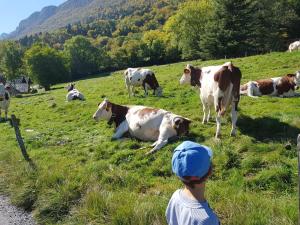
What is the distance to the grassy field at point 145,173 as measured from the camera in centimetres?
712

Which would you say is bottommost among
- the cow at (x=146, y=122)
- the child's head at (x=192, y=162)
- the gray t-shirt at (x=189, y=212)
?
the cow at (x=146, y=122)

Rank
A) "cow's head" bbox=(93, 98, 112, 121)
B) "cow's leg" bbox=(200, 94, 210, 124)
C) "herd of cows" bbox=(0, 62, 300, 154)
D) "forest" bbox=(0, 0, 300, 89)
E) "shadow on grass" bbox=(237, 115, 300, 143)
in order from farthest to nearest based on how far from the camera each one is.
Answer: "forest" bbox=(0, 0, 300, 89)
"cow's head" bbox=(93, 98, 112, 121)
"cow's leg" bbox=(200, 94, 210, 124)
"herd of cows" bbox=(0, 62, 300, 154)
"shadow on grass" bbox=(237, 115, 300, 143)

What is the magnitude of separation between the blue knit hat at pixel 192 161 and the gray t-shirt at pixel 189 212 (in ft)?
1.12

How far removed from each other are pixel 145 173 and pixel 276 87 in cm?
950

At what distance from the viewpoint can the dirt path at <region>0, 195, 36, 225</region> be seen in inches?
332

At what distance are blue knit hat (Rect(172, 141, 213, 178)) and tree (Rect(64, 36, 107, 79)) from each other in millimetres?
92450

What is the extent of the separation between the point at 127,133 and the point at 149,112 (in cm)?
121

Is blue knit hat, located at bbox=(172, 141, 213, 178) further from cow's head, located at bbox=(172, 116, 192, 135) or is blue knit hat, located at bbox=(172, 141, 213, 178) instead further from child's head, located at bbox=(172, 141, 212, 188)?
cow's head, located at bbox=(172, 116, 192, 135)

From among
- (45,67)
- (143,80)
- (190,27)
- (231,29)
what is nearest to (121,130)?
(143,80)

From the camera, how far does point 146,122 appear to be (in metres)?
12.8

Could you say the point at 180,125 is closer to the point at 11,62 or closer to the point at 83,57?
the point at 11,62

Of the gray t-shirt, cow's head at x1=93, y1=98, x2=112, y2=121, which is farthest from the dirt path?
cow's head at x1=93, y1=98, x2=112, y2=121

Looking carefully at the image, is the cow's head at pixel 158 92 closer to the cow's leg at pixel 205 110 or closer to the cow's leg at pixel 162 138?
the cow's leg at pixel 205 110

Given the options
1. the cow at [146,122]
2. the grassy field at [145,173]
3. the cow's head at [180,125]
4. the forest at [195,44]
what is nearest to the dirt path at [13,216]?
the grassy field at [145,173]
